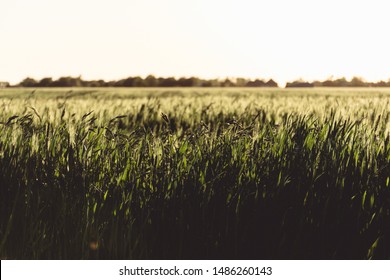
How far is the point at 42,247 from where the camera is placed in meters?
2.83

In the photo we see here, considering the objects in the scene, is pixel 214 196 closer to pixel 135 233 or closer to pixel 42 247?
pixel 135 233

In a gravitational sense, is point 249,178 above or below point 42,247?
above

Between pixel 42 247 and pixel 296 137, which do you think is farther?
pixel 296 137

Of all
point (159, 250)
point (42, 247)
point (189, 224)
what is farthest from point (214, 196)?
point (42, 247)

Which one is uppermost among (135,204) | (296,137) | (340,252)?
(296,137)

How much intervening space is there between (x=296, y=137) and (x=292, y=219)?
26.8 inches

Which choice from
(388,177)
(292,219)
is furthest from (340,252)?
(388,177)

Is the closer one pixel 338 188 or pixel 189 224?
pixel 189 224

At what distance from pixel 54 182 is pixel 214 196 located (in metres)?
0.90

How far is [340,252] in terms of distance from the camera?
2953 mm

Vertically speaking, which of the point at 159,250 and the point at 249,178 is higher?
the point at 249,178
